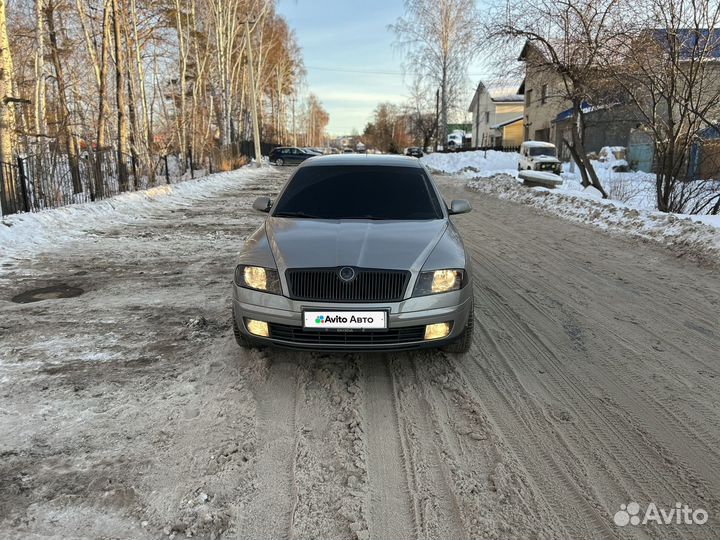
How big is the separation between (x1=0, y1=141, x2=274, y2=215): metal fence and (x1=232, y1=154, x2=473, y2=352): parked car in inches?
360

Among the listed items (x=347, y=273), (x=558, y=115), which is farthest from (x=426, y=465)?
(x=558, y=115)

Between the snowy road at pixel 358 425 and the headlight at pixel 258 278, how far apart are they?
683 mm

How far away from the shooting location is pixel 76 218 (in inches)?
427

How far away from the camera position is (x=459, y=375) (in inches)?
146

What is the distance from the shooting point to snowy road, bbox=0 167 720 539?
2.31m

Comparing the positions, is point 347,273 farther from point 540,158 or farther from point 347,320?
point 540,158

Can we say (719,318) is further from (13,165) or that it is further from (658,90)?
(13,165)

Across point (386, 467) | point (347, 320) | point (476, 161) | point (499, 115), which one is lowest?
point (386, 467)

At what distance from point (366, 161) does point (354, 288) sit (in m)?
2.31

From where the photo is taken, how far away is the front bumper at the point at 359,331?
3320 millimetres

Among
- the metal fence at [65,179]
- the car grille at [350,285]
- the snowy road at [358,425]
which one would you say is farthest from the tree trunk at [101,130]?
the car grille at [350,285]

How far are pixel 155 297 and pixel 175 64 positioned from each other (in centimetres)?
3134

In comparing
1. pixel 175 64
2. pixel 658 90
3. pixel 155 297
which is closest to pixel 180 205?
pixel 155 297

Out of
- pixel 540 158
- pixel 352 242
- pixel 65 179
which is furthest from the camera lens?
pixel 540 158
